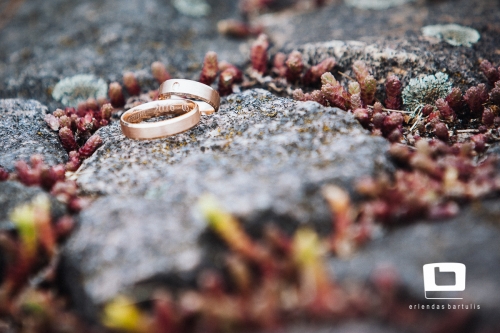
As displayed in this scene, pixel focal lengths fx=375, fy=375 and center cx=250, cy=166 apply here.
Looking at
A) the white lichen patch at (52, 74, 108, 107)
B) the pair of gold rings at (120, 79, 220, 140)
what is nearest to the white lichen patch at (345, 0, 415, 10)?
the pair of gold rings at (120, 79, 220, 140)

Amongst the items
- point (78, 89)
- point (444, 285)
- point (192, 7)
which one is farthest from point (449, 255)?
point (192, 7)

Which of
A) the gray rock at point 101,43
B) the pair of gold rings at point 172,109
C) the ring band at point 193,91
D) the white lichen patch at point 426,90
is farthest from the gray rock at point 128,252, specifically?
the white lichen patch at point 426,90

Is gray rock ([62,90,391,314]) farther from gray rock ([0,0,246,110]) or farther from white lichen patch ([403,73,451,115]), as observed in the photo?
gray rock ([0,0,246,110])

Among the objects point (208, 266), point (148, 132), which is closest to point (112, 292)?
point (208, 266)

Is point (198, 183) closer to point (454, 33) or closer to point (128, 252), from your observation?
point (128, 252)

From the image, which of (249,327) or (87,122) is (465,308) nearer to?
(249,327)

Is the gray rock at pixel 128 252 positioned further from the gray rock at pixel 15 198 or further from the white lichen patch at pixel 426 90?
the white lichen patch at pixel 426 90
